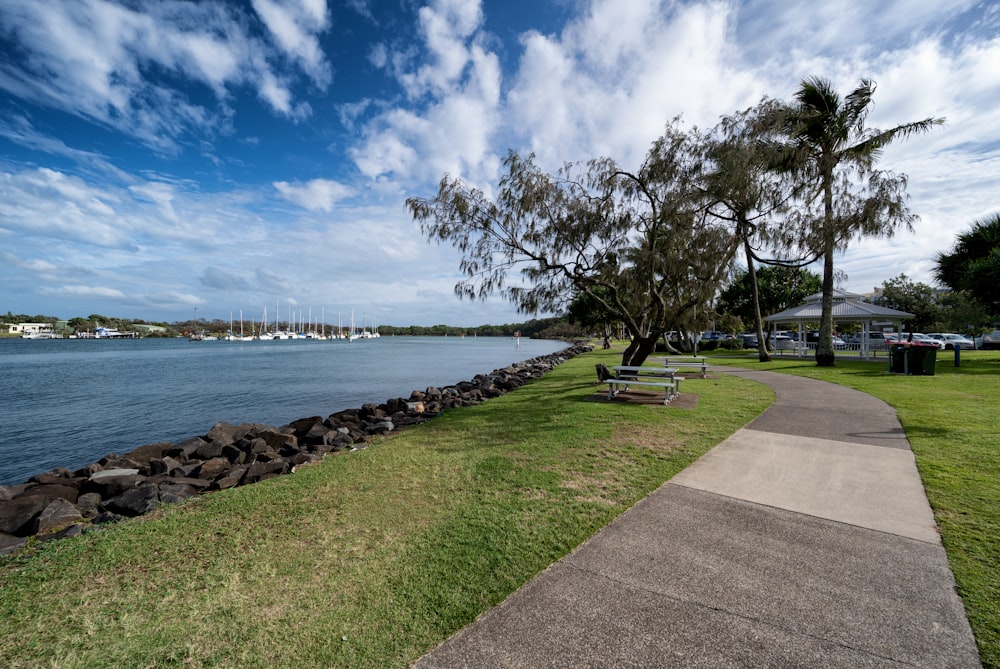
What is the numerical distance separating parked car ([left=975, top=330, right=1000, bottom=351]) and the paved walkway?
139 feet

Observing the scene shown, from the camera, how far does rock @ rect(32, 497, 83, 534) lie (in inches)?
196

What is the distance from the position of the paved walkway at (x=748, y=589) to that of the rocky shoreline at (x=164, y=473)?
4.99m

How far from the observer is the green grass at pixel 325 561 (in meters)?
2.58

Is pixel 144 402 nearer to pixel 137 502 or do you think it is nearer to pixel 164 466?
pixel 164 466

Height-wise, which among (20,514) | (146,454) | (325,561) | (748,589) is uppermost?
(748,589)

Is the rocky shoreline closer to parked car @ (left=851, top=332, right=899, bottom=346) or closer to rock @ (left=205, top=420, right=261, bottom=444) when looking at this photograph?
rock @ (left=205, top=420, right=261, bottom=444)

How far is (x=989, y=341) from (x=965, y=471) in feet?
139

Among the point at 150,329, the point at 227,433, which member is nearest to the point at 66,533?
the point at 227,433

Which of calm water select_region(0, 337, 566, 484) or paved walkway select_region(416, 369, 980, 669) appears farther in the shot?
calm water select_region(0, 337, 566, 484)

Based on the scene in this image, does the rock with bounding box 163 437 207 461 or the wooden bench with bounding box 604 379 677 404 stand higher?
the wooden bench with bounding box 604 379 677 404

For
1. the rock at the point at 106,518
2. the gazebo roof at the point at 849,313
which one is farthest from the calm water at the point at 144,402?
the gazebo roof at the point at 849,313

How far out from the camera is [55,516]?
5.20 meters

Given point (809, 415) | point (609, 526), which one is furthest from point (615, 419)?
point (609, 526)

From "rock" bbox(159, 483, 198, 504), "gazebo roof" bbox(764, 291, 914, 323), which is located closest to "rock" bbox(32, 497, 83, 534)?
"rock" bbox(159, 483, 198, 504)
